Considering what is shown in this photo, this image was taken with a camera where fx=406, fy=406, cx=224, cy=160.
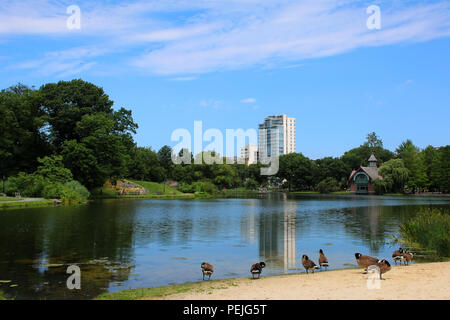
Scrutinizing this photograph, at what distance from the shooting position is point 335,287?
10914 mm

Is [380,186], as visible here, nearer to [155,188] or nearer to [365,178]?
[365,178]

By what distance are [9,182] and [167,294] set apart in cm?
5421

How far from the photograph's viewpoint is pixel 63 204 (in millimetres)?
51219

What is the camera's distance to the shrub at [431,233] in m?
18.4

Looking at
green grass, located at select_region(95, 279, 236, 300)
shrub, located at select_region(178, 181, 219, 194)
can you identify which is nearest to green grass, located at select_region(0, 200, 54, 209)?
green grass, located at select_region(95, 279, 236, 300)

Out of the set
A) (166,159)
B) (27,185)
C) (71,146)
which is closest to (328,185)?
(166,159)

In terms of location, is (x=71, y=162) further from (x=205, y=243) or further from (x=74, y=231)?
(x=205, y=243)

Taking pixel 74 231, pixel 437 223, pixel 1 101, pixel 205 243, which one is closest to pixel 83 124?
pixel 1 101

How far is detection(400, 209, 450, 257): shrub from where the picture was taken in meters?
18.4

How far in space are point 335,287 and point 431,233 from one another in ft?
36.3

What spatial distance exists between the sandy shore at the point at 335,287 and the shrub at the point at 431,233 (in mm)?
5060

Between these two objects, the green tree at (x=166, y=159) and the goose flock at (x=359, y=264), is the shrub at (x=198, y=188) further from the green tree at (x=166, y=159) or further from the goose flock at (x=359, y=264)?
the goose flock at (x=359, y=264)

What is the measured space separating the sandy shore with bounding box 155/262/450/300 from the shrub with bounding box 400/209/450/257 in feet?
16.6
